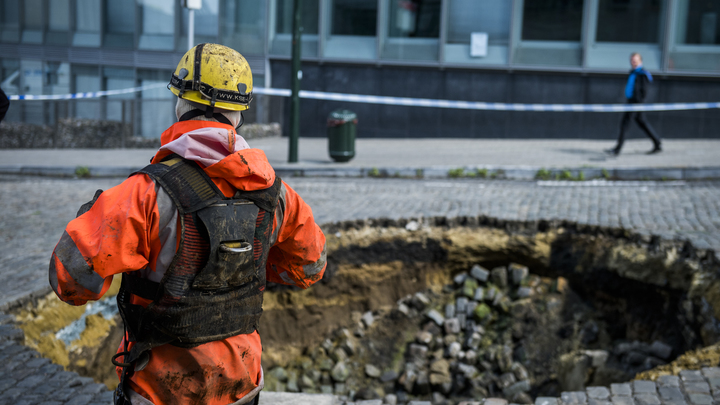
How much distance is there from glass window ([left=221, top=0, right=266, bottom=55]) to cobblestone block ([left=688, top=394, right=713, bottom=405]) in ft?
49.0

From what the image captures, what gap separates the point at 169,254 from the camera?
1973 mm

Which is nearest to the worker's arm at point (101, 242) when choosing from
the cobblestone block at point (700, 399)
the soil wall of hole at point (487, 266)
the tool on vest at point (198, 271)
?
the tool on vest at point (198, 271)

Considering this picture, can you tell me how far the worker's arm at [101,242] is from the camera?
1.80 m

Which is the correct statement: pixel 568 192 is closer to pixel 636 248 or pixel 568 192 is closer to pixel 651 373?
pixel 636 248

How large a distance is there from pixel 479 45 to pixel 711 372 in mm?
13257

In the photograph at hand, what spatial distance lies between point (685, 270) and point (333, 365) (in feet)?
11.4

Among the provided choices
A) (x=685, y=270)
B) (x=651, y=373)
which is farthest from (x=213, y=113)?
(x=685, y=270)

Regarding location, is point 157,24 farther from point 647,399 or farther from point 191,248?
point 191,248

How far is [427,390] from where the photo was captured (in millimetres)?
5715

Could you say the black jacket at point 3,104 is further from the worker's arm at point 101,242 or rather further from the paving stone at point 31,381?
the worker's arm at point 101,242

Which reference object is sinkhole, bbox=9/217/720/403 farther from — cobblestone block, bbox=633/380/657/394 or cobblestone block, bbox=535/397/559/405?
cobblestone block, bbox=535/397/559/405

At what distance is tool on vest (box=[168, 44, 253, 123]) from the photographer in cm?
205

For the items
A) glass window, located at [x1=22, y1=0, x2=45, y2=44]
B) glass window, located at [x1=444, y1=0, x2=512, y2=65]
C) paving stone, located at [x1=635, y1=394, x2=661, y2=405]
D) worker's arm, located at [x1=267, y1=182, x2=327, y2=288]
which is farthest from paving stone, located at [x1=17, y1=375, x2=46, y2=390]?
glass window, located at [x1=22, y1=0, x2=45, y2=44]

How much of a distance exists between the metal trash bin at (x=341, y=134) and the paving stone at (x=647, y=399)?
860cm
